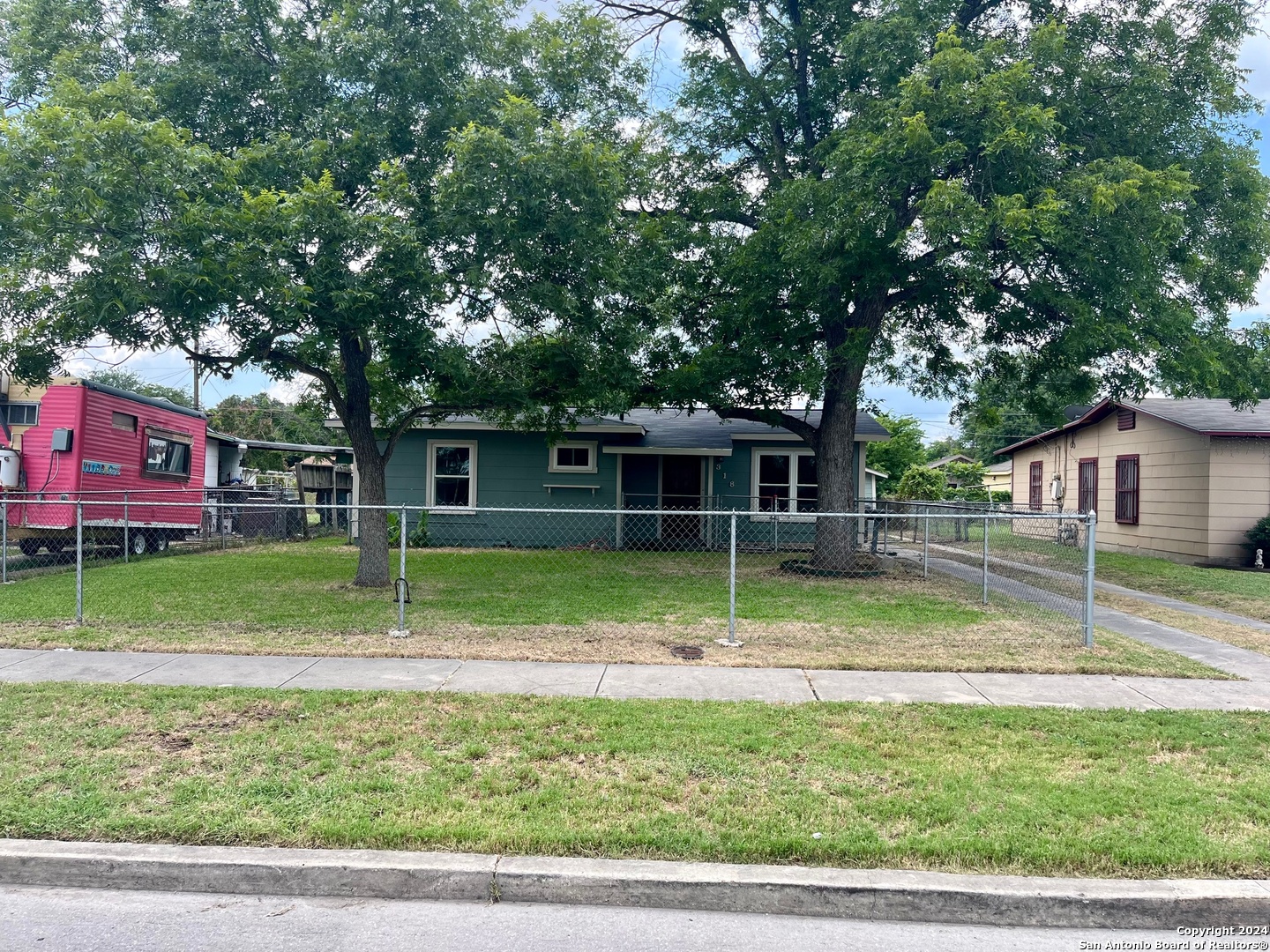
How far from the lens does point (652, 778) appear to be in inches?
177

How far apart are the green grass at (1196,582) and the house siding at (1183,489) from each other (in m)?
0.82

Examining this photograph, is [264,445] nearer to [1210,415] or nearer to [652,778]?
[652,778]

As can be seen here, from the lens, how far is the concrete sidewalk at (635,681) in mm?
6238

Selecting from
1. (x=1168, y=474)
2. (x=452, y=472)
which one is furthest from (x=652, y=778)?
(x=1168, y=474)

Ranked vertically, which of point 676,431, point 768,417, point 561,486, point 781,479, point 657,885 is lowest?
point 657,885

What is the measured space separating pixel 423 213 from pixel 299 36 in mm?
3110

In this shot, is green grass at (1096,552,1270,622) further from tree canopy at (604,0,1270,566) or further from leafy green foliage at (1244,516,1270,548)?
tree canopy at (604,0,1270,566)

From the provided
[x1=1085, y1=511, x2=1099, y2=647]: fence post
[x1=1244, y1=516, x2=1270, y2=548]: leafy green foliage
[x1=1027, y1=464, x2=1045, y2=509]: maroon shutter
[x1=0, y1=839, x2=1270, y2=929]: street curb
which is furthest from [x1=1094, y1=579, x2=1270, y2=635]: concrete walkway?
[x1=1027, y1=464, x2=1045, y2=509]: maroon shutter

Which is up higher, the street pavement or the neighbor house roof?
the neighbor house roof

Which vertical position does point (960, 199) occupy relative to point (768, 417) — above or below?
above

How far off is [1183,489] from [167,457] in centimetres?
2190

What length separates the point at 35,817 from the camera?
399 centimetres

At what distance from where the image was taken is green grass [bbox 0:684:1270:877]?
3.79 meters

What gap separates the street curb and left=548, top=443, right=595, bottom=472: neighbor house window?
48.4ft
